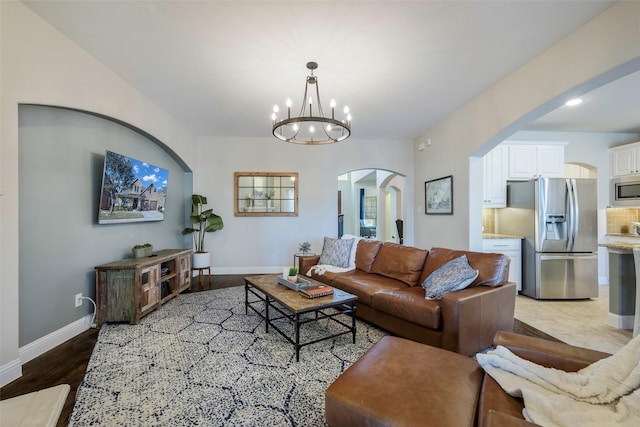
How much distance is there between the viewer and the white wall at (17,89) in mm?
1886

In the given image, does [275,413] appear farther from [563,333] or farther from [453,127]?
[453,127]

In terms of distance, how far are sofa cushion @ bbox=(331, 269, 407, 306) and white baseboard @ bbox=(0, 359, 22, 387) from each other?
273 centimetres

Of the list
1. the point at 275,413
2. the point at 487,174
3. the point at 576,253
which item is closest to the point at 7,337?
the point at 275,413

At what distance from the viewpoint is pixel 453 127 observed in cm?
423

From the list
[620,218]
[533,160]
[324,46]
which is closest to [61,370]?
[324,46]

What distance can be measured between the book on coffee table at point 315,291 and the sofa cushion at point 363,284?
0.50 m

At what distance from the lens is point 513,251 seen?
4.13m

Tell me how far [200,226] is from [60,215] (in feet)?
8.04

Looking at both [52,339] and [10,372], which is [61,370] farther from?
[52,339]

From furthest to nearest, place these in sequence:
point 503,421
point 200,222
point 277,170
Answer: point 277,170 < point 200,222 < point 503,421

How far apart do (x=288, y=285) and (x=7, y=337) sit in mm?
2079

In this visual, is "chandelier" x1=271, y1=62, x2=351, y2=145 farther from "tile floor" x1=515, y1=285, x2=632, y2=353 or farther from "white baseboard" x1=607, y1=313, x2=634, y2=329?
"white baseboard" x1=607, y1=313, x2=634, y2=329

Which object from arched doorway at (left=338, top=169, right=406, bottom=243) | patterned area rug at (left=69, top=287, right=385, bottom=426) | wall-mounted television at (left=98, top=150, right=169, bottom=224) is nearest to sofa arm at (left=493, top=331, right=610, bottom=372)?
patterned area rug at (left=69, top=287, right=385, bottom=426)

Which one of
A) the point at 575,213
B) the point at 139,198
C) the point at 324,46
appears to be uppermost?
the point at 324,46
